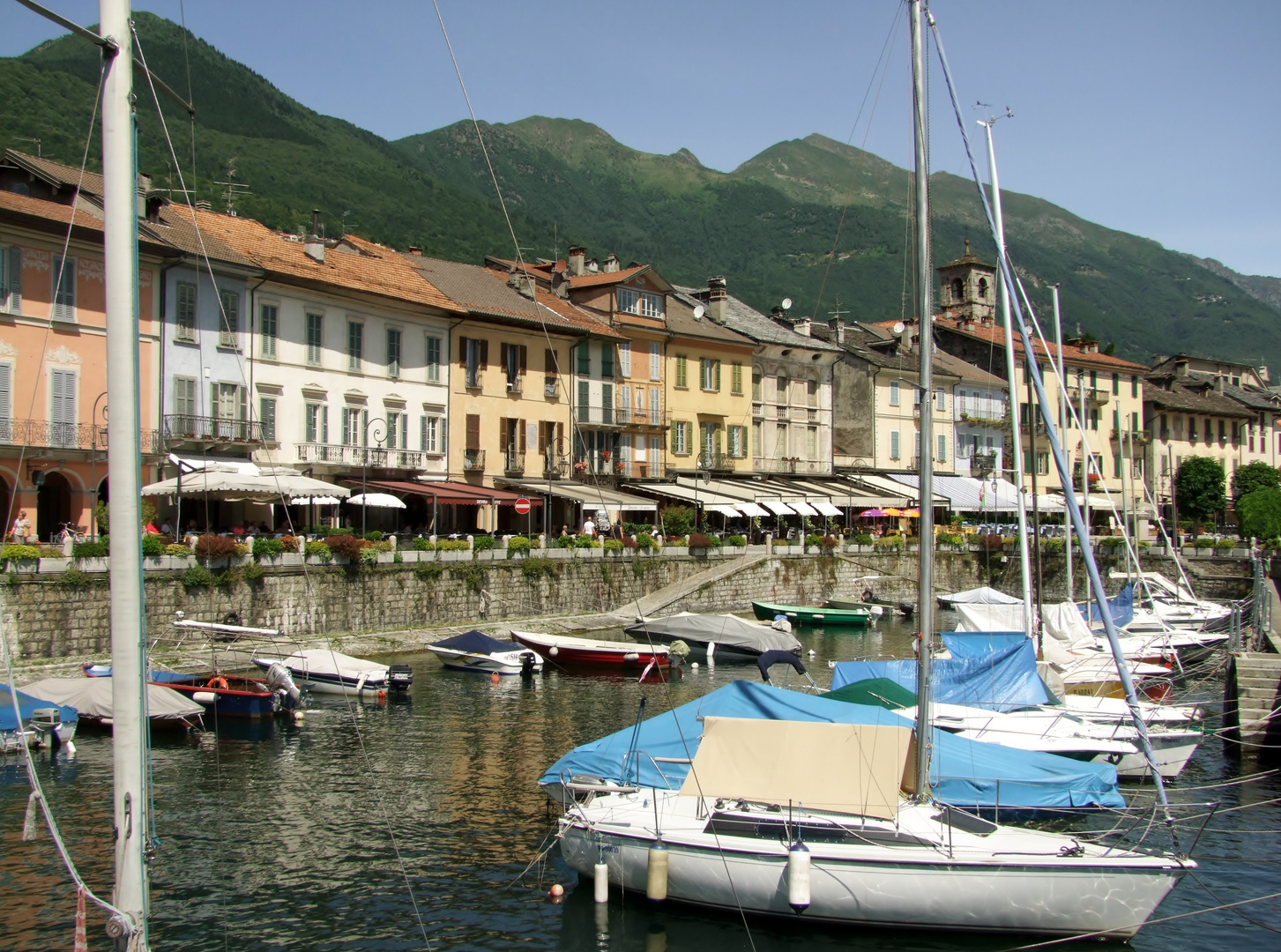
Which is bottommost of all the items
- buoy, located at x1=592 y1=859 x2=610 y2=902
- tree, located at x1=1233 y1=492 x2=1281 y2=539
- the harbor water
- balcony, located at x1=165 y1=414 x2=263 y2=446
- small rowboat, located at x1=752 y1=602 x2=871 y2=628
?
small rowboat, located at x1=752 y1=602 x2=871 y2=628

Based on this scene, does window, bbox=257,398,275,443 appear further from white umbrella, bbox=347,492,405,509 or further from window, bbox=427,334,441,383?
window, bbox=427,334,441,383

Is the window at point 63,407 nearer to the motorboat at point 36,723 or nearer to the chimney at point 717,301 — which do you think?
the motorboat at point 36,723

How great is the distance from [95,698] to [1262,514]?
6717cm

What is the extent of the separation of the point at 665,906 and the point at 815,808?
8.38ft

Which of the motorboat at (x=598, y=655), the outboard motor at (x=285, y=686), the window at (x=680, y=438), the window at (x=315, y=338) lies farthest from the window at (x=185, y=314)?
the window at (x=680, y=438)

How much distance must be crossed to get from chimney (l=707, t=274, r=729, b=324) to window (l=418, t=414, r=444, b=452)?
75.0ft

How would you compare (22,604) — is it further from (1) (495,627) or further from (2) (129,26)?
(2) (129,26)

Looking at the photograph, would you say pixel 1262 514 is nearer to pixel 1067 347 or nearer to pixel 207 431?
pixel 1067 347

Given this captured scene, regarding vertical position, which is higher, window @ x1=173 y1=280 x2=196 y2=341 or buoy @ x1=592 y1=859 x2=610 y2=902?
window @ x1=173 y1=280 x2=196 y2=341

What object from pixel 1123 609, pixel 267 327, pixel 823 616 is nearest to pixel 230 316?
pixel 267 327

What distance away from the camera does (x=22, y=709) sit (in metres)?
22.8

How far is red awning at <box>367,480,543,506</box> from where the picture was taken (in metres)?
44.6

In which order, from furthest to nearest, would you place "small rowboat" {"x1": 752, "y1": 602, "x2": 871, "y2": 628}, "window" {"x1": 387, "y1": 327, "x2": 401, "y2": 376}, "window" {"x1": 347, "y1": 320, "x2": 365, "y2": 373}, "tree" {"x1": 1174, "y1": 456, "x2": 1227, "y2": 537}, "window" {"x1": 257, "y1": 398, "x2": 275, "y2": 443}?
"tree" {"x1": 1174, "y1": 456, "x2": 1227, "y2": 537} < "small rowboat" {"x1": 752, "y1": 602, "x2": 871, "y2": 628} < "window" {"x1": 387, "y1": 327, "x2": 401, "y2": 376} < "window" {"x1": 347, "y1": 320, "x2": 365, "y2": 373} < "window" {"x1": 257, "y1": 398, "x2": 275, "y2": 443}

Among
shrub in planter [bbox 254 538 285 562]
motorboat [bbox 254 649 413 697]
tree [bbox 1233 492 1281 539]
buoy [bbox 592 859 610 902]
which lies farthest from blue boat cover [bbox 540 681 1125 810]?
tree [bbox 1233 492 1281 539]
